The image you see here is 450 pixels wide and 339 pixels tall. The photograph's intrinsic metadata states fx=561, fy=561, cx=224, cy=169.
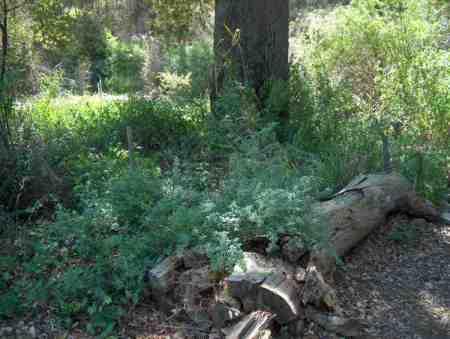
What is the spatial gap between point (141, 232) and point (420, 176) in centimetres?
308

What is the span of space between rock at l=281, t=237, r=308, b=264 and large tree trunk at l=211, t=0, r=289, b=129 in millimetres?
4376

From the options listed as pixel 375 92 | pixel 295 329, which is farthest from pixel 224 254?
pixel 375 92

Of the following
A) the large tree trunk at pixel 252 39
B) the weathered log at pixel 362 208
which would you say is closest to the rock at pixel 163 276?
the weathered log at pixel 362 208

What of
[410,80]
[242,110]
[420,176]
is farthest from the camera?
[410,80]

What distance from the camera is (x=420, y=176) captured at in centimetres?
579

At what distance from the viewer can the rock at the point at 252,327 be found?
3.22 metres

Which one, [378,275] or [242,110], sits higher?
[242,110]

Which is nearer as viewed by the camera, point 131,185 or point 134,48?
point 131,185

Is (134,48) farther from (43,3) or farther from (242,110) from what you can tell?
(242,110)

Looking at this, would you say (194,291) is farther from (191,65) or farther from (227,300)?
(191,65)

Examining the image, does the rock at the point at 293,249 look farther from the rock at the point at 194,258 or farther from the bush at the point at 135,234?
the rock at the point at 194,258

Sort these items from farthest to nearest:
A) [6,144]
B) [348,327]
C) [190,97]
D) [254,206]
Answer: [190,97], [6,144], [254,206], [348,327]

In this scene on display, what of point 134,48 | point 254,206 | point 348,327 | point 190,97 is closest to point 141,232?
point 254,206

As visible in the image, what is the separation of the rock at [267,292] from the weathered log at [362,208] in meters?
0.54
